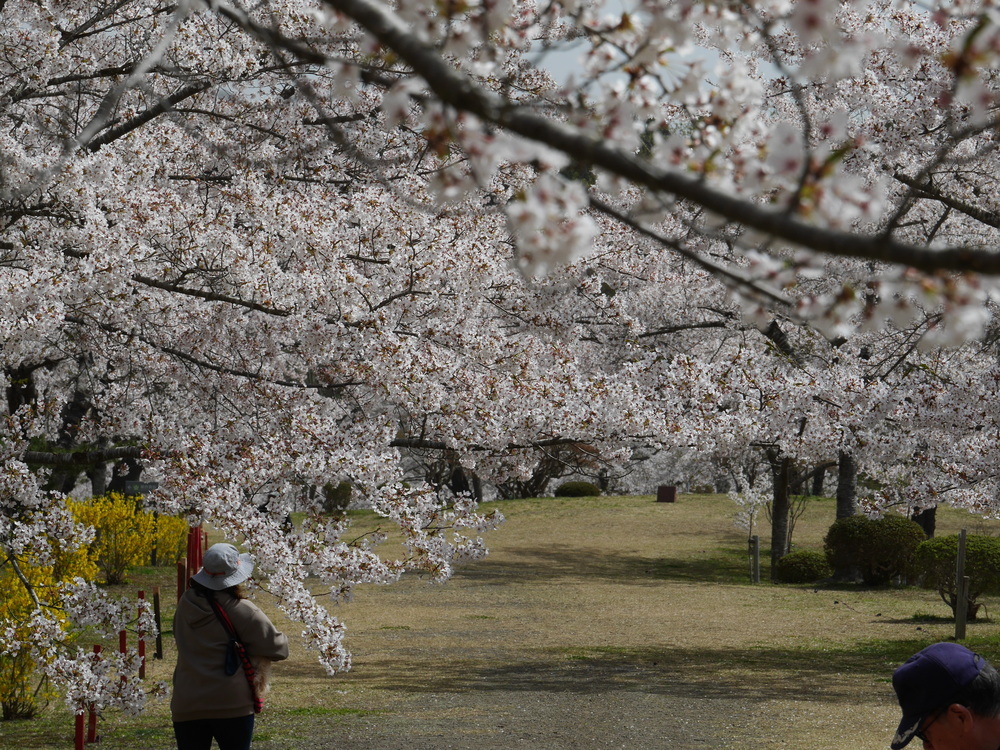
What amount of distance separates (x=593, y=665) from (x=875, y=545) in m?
11.1

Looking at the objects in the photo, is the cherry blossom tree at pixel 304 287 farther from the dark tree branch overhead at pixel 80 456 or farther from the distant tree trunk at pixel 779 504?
the distant tree trunk at pixel 779 504

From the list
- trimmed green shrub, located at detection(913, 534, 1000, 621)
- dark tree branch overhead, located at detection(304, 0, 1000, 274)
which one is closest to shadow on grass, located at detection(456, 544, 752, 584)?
trimmed green shrub, located at detection(913, 534, 1000, 621)

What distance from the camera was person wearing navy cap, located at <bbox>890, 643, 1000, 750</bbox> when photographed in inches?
103

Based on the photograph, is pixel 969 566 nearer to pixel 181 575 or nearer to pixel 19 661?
pixel 181 575

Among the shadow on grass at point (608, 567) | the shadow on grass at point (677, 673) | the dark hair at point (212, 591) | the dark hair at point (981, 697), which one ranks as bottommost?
the shadow on grass at point (608, 567)

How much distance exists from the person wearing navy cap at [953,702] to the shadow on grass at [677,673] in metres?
9.11

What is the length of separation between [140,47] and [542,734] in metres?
7.30

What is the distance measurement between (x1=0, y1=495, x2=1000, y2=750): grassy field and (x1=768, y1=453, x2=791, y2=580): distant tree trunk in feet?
4.64

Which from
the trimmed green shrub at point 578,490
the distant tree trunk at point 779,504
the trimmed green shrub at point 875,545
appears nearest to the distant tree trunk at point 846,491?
the trimmed green shrub at point 875,545

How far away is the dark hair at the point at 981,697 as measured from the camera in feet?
8.61

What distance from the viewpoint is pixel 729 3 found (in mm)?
2637

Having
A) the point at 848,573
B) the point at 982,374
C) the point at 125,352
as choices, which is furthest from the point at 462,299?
the point at 848,573

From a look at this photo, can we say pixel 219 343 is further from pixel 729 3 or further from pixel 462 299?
pixel 729 3

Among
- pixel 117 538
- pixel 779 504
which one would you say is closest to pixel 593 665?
pixel 117 538
